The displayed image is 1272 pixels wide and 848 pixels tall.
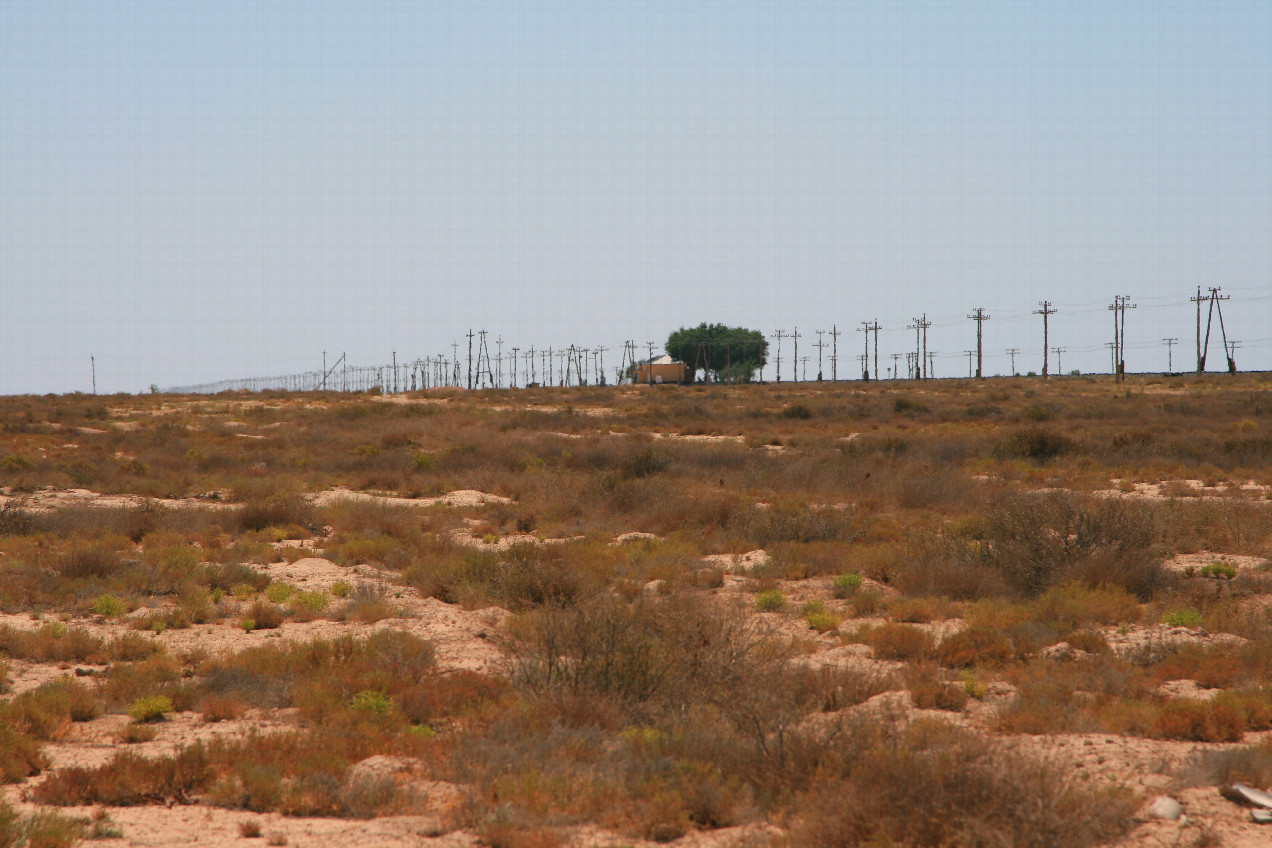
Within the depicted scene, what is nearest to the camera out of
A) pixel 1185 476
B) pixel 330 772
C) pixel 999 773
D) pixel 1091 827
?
pixel 1091 827

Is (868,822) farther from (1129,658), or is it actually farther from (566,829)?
(1129,658)

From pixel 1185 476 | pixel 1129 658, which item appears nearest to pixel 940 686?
pixel 1129 658

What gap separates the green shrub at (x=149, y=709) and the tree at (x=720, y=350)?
402 feet

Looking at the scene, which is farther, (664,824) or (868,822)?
(664,824)

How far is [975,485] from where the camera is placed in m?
21.0

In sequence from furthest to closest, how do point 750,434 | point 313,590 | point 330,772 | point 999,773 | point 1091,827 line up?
point 750,434 < point 313,590 < point 330,772 < point 999,773 < point 1091,827

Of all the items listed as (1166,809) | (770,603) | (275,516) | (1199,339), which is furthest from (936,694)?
(1199,339)

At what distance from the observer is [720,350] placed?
13475 cm

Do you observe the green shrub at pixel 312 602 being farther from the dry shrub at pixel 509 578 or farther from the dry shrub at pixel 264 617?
the dry shrub at pixel 509 578

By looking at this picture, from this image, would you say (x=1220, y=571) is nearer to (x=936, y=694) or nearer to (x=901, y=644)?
(x=901, y=644)

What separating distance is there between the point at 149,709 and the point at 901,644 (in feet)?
23.4

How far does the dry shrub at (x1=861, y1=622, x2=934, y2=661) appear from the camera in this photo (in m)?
9.77

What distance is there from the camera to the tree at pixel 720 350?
132250 mm

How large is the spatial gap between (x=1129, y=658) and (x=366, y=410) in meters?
43.8
